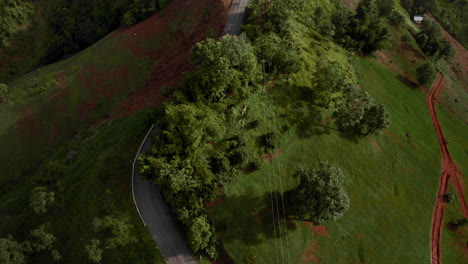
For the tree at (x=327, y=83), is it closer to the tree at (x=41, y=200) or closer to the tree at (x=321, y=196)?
the tree at (x=321, y=196)

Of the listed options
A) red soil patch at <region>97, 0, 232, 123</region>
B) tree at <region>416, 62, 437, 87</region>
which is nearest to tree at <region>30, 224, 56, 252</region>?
red soil patch at <region>97, 0, 232, 123</region>

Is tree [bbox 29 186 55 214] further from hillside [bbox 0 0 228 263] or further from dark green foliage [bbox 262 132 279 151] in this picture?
dark green foliage [bbox 262 132 279 151]

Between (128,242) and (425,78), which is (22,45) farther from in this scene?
(425,78)

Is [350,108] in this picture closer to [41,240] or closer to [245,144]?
[245,144]

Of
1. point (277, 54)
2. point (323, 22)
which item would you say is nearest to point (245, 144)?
point (277, 54)

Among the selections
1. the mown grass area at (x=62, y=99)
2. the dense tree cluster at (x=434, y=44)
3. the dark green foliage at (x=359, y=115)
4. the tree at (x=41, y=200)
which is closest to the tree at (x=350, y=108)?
the dark green foliage at (x=359, y=115)
